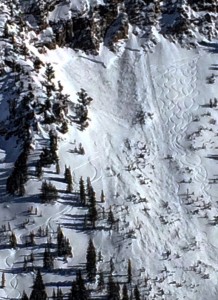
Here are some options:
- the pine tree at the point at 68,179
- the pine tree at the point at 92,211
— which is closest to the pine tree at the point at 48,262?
the pine tree at the point at 92,211

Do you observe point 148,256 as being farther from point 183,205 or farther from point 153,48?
point 153,48

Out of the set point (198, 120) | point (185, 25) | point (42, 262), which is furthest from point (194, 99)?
point (42, 262)

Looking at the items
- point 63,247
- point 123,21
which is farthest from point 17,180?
point 123,21

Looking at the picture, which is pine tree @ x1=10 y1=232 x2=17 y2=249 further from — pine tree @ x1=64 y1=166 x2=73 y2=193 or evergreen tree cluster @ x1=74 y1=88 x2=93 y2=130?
evergreen tree cluster @ x1=74 y1=88 x2=93 y2=130

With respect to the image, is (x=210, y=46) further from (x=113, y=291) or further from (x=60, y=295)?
(x=60, y=295)

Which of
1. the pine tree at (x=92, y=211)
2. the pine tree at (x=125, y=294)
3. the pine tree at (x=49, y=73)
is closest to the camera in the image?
the pine tree at (x=125, y=294)

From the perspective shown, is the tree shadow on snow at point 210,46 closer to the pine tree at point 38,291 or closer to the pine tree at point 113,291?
the pine tree at point 113,291
